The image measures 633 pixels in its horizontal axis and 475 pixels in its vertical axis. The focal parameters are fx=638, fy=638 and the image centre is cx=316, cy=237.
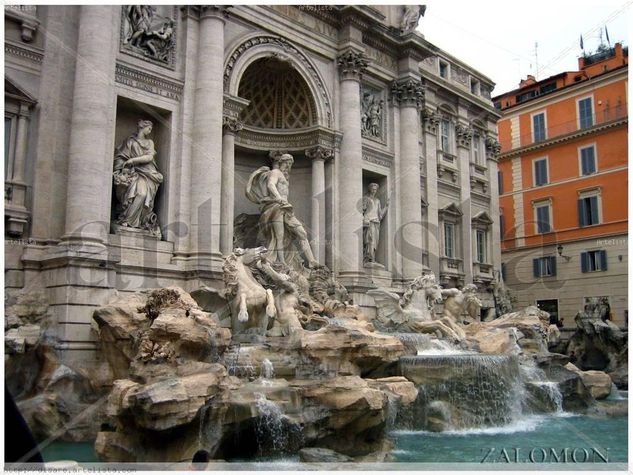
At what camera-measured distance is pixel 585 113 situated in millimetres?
29875

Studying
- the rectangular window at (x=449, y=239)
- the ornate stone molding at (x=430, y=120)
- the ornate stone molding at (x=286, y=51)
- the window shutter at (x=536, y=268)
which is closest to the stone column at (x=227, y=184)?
the ornate stone molding at (x=286, y=51)

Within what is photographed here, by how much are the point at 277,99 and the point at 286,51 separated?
1.65 metres

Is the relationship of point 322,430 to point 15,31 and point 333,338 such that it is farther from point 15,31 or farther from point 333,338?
point 15,31

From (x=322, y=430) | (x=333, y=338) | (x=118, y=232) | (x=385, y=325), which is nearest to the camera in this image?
(x=322, y=430)

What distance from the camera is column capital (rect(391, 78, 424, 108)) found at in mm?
22031

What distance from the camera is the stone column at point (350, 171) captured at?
18922mm

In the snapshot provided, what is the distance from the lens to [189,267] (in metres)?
14.8

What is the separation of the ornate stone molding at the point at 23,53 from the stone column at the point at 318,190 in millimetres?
8172

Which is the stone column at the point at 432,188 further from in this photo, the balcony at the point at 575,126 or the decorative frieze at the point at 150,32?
the decorative frieze at the point at 150,32

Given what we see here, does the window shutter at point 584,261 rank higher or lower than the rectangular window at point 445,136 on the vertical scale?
lower

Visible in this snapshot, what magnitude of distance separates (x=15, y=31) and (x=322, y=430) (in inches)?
404

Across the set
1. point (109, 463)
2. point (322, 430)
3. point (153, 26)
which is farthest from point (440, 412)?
point (153, 26)

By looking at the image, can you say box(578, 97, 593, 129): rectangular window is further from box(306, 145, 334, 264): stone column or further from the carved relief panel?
box(306, 145, 334, 264): stone column

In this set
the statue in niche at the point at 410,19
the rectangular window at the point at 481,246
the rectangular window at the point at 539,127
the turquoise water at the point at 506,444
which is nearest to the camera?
the turquoise water at the point at 506,444
